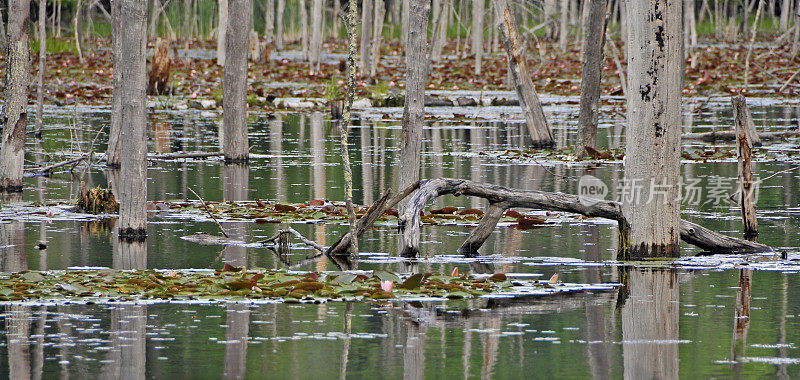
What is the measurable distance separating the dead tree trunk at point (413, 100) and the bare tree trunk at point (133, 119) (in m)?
2.66

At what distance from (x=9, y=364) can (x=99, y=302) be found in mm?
2111

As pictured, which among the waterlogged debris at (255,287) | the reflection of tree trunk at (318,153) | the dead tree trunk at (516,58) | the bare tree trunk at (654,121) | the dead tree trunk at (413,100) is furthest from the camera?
the dead tree trunk at (516,58)

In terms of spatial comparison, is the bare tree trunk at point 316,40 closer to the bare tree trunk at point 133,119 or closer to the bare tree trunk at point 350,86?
the bare tree trunk at point 133,119

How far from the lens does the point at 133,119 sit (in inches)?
513

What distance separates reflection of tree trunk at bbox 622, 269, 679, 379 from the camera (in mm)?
7205

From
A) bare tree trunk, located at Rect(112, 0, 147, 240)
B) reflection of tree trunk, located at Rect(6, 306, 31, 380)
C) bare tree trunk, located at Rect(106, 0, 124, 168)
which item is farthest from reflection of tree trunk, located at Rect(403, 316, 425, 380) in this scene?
bare tree trunk, located at Rect(106, 0, 124, 168)

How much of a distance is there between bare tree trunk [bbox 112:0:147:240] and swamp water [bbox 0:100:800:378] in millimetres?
344

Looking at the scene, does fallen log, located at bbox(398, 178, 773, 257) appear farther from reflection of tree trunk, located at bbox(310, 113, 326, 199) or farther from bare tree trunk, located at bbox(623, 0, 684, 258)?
reflection of tree trunk, located at bbox(310, 113, 326, 199)

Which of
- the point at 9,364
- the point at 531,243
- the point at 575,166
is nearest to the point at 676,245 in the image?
the point at 531,243

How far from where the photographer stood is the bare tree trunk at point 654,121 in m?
11.3

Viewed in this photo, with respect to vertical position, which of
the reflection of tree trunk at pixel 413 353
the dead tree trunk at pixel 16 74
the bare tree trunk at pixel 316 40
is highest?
the bare tree trunk at pixel 316 40

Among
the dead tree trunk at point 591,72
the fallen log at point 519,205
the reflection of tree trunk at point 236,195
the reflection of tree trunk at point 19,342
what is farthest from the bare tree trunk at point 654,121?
the dead tree trunk at point 591,72

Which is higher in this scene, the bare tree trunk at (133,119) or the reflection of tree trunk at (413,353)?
the bare tree trunk at (133,119)

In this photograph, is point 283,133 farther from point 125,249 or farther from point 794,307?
point 794,307
